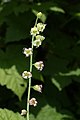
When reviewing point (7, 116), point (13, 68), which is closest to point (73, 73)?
point (13, 68)

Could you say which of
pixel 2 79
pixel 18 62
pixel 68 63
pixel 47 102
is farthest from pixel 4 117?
pixel 68 63

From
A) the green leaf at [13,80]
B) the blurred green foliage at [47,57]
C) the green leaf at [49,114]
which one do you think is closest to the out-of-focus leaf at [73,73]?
the blurred green foliage at [47,57]

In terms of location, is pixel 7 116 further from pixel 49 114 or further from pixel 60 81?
pixel 60 81

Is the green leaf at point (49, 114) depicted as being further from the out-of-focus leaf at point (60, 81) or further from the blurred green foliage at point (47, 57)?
the out-of-focus leaf at point (60, 81)

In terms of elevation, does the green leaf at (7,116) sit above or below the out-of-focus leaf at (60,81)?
below

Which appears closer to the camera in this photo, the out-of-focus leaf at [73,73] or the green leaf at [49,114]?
the green leaf at [49,114]

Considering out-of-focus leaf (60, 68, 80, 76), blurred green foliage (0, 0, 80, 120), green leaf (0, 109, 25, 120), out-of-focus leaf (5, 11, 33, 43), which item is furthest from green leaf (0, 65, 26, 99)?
green leaf (0, 109, 25, 120)

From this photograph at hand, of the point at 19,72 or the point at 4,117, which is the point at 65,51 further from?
the point at 4,117

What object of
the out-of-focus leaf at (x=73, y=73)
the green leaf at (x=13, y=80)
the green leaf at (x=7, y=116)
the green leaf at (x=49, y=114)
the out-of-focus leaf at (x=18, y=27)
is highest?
the out-of-focus leaf at (x=18, y=27)
